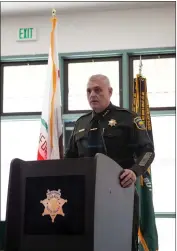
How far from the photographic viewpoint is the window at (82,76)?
491 centimetres

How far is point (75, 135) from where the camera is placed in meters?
2.36

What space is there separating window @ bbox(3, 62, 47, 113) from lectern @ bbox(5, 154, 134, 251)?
3.47m

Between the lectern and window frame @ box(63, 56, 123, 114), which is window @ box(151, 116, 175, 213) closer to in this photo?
window frame @ box(63, 56, 123, 114)

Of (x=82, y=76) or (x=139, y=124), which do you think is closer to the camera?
(x=139, y=124)

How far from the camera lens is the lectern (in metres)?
1.50

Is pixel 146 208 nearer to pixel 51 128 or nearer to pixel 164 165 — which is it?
pixel 51 128

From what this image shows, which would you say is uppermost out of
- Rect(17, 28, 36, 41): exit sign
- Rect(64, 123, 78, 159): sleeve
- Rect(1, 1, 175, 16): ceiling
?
Rect(1, 1, 175, 16): ceiling

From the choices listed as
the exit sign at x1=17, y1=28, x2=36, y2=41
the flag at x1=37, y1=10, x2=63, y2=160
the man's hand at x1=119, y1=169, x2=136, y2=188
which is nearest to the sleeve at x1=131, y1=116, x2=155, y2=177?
the man's hand at x1=119, y1=169, x2=136, y2=188

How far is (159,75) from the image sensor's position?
488 cm

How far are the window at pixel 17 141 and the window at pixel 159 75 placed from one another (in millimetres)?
1339

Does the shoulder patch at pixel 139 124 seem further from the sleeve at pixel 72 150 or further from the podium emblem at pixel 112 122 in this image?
the sleeve at pixel 72 150

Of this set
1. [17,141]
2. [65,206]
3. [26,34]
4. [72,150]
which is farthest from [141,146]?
[26,34]

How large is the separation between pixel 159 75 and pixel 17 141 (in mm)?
1813

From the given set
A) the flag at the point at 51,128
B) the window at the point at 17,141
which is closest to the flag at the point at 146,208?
the flag at the point at 51,128
